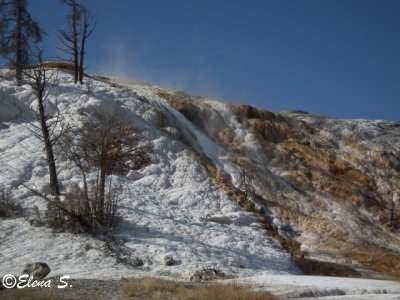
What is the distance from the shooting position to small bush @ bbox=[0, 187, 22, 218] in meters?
18.1

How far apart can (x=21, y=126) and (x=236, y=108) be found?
17.1 meters

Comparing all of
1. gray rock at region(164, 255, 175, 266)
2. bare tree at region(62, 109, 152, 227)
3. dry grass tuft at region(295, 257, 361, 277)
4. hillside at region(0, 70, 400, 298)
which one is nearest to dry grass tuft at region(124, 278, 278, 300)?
hillside at region(0, 70, 400, 298)

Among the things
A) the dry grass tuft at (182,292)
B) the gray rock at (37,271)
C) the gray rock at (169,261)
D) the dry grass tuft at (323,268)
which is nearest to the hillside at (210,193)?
the gray rock at (169,261)

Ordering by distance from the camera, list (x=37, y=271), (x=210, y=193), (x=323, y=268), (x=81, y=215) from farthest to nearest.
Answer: (x=210, y=193)
(x=323, y=268)
(x=81, y=215)
(x=37, y=271)

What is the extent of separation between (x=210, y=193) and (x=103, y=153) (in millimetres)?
5956

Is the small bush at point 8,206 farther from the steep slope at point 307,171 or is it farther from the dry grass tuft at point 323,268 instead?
the dry grass tuft at point 323,268

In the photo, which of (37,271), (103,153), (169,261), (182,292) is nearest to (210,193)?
(103,153)

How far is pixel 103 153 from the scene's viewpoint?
20.3 metres

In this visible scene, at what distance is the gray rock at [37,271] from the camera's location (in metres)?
13.1

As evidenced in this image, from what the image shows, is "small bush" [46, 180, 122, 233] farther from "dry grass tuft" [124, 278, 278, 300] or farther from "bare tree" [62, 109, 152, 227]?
"dry grass tuft" [124, 278, 278, 300]

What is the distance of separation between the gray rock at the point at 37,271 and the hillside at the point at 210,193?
92cm

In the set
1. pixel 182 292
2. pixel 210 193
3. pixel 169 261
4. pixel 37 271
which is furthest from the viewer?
pixel 210 193

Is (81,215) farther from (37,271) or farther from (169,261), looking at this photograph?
(37,271)

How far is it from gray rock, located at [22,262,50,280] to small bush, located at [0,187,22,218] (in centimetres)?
517
